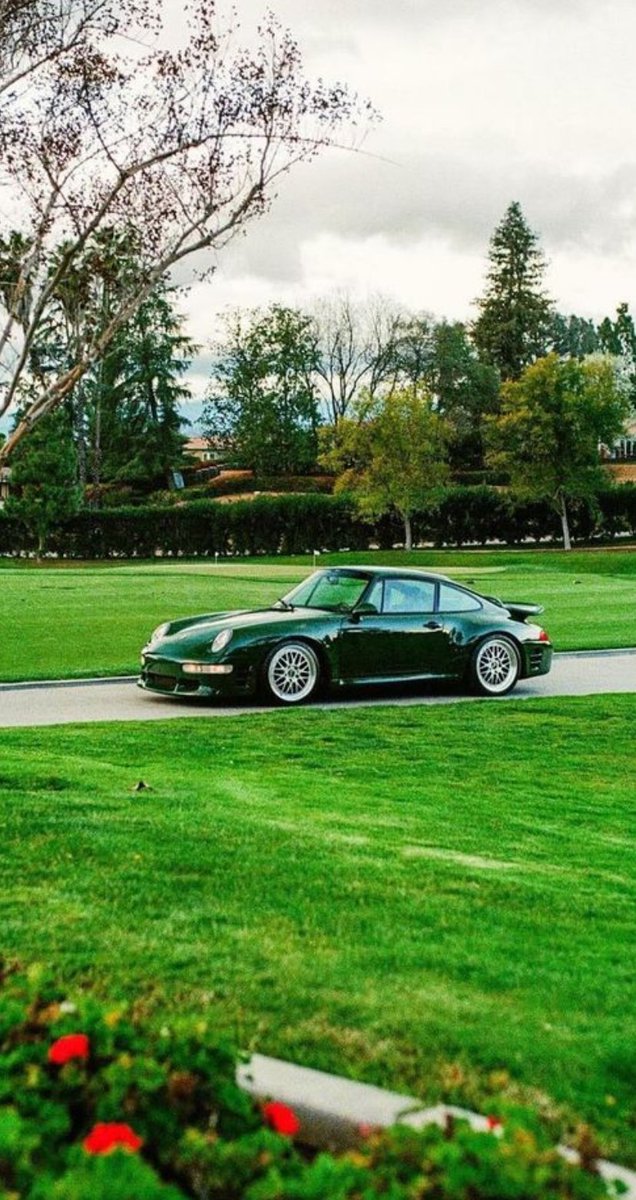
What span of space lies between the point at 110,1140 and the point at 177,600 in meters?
25.7

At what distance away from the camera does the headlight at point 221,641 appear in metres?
13.4

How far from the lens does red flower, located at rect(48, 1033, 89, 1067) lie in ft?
10.1

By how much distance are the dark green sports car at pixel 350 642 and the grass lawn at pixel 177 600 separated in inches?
122

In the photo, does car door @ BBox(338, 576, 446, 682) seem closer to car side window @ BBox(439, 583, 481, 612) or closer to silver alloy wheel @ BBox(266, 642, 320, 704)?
car side window @ BBox(439, 583, 481, 612)

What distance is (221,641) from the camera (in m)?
13.4

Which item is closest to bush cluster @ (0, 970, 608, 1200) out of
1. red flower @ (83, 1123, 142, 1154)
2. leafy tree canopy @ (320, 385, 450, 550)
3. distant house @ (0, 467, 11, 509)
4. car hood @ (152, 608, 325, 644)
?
red flower @ (83, 1123, 142, 1154)

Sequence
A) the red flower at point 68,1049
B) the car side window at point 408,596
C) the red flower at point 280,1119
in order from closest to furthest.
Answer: the red flower at point 280,1119
the red flower at point 68,1049
the car side window at point 408,596

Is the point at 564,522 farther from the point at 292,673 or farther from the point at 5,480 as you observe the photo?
the point at 292,673

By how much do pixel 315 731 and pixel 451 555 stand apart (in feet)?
132

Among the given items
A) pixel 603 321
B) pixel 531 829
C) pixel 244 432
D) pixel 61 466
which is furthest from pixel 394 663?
pixel 603 321

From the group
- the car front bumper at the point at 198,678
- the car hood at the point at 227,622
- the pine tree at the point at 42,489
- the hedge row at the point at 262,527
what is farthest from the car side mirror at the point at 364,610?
the pine tree at the point at 42,489

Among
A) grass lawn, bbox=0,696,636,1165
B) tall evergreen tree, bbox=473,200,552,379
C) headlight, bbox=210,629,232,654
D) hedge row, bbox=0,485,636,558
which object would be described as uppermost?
tall evergreen tree, bbox=473,200,552,379

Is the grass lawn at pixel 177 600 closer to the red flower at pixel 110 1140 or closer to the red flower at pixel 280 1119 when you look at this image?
the red flower at pixel 280 1119

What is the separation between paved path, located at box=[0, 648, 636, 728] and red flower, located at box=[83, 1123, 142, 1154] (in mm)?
9879
